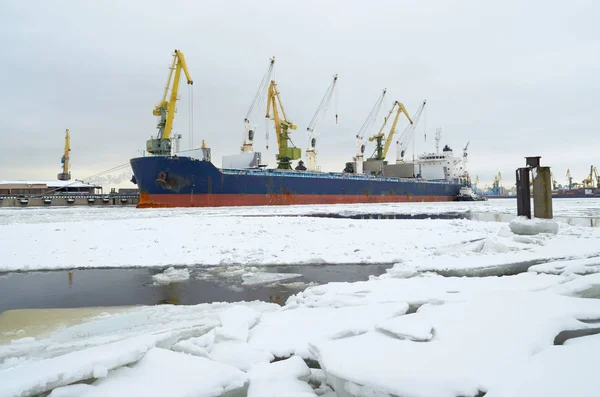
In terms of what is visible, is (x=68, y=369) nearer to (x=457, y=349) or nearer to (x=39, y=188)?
(x=457, y=349)

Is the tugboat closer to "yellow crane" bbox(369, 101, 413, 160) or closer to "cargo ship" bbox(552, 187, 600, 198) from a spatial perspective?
"yellow crane" bbox(369, 101, 413, 160)

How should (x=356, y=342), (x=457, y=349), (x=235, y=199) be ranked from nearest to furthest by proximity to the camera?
(x=457, y=349)
(x=356, y=342)
(x=235, y=199)

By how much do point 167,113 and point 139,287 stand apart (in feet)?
96.1

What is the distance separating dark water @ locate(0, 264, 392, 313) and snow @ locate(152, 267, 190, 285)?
4.3 inches

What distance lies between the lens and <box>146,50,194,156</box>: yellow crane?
106 ft

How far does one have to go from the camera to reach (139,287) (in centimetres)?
588

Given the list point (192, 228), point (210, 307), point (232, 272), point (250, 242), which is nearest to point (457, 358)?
point (210, 307)

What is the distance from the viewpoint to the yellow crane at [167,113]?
106ft

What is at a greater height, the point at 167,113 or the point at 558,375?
the point at 167,113

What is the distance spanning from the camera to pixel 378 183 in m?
42.2

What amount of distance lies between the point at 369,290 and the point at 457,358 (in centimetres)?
234

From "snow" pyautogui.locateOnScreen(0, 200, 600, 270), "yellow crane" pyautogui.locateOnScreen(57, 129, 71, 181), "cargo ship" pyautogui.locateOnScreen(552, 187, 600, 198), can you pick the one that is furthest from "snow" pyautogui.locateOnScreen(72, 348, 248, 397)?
"cargo ship" pyautogui.locateOnScreen(552, 187, 600, 198)

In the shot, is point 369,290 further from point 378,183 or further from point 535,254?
point 378,183

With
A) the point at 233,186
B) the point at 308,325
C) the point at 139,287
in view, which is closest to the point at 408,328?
the point at 308,325
